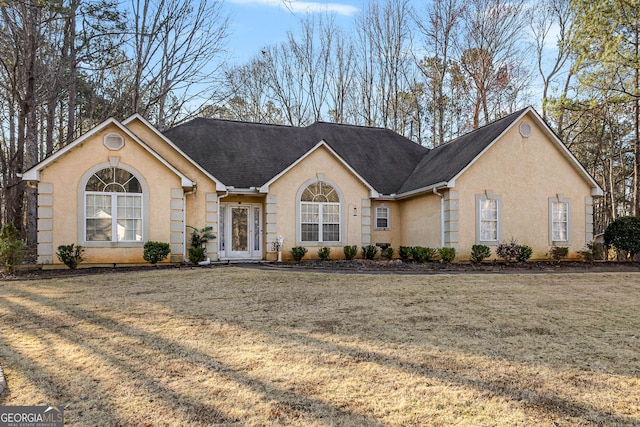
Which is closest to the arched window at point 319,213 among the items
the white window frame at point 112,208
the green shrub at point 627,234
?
the white window frame at point 112,208

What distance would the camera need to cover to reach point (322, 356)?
5012mm

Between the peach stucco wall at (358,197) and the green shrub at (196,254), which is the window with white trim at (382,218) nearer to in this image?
the peach stucco wall at (358,197)

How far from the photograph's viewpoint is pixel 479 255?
586 inches

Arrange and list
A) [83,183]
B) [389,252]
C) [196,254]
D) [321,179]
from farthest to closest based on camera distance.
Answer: [389,252], [321,179], [196,254], [83,183]

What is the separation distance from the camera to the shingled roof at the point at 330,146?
652 inches

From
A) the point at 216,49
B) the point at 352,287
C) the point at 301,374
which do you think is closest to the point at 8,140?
the point at 216,49

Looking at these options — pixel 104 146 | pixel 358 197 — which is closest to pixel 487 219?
pixel 358 197

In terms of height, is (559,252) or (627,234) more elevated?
(627,234)

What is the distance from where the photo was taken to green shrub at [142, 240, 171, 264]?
13287mm

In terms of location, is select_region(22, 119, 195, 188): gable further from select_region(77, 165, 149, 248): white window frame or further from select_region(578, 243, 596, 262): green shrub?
select_region(578, 243, 596, 262): green shrub

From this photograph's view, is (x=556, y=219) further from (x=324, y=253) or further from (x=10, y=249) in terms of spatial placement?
(x=10, y=249)

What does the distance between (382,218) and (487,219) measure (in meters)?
4.26

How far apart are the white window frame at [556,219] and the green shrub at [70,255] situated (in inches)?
649

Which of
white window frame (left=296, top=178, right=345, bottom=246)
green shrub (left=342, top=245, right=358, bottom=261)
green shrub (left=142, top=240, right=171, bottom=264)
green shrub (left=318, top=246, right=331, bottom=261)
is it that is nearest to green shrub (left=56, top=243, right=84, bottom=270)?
green shrub (left=142, top=240, right=171, bottom=264)
